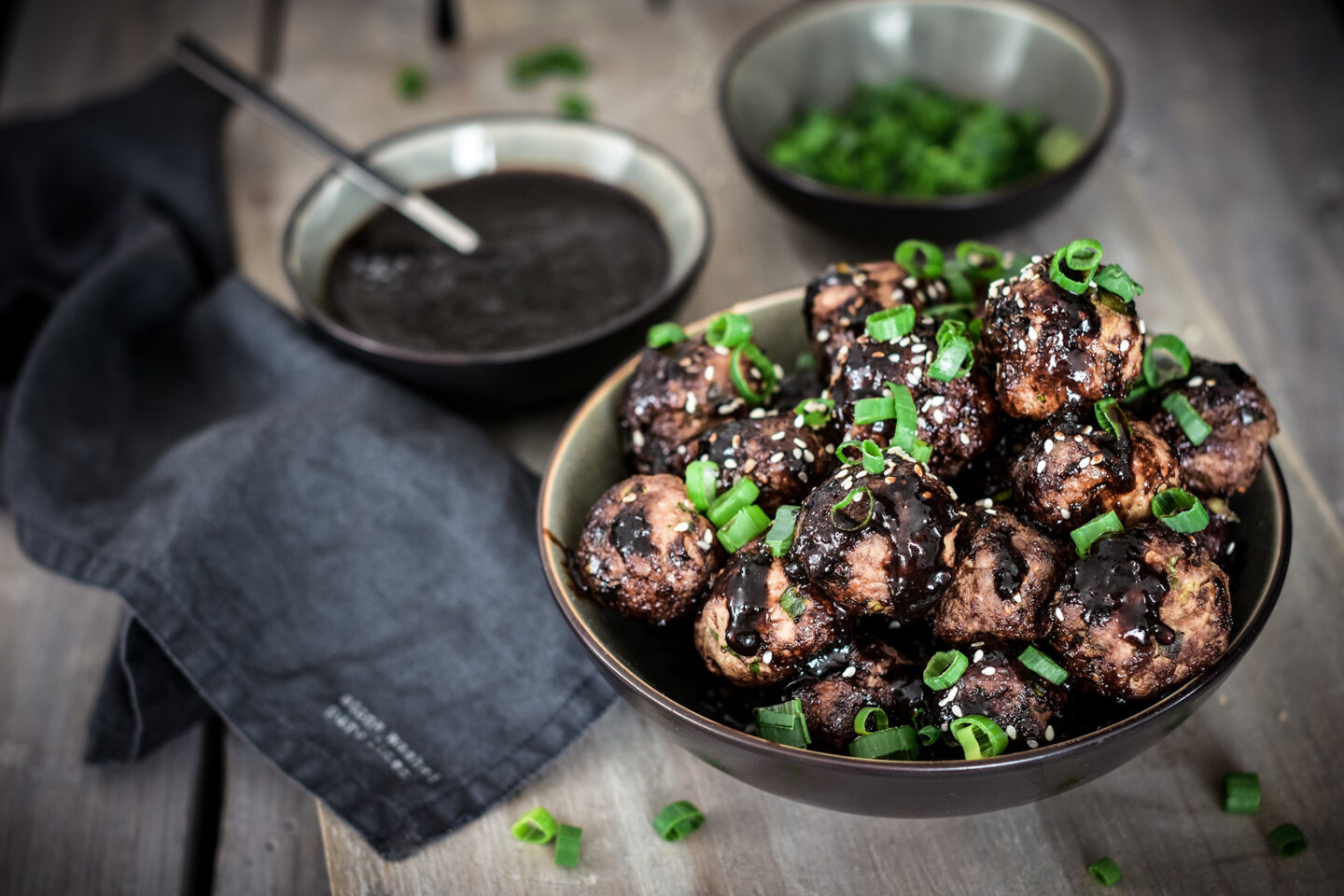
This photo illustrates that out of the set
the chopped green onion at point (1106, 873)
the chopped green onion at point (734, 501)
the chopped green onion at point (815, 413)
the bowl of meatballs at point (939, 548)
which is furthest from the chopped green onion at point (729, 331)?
the chopped green onion at point (1106, 873)

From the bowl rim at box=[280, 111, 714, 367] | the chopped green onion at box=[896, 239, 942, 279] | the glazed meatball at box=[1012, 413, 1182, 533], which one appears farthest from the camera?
the bowl rim at box=[280, 111, 714, 367]

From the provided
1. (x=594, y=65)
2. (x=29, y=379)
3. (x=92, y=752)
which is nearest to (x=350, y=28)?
(x=594, y=65)

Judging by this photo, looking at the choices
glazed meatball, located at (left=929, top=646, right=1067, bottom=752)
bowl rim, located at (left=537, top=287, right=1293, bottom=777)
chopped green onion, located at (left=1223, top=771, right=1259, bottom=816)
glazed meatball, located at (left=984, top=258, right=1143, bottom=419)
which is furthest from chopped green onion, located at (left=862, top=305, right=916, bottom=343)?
chopped green onion, located at (left=1223, top=771, right=1259, bottom=816)

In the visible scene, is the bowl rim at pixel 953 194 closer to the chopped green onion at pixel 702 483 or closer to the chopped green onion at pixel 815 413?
the chopped green onion at pixel 815 413

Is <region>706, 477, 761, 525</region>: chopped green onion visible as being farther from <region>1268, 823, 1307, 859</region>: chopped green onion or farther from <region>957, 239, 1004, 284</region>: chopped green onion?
<region>1268, 823, 1307, 859</region>: chopped green onion

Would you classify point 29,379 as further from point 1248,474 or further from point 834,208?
point 1248,474
